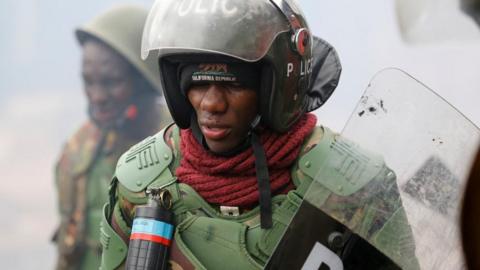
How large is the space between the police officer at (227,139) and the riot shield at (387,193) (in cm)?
35

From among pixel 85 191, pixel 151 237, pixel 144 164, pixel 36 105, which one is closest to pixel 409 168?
pixel 151 237

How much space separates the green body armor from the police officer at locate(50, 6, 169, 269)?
4.63 metres

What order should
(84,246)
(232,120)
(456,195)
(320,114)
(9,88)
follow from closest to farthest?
(456,195) → (232,120) → (320,114) → (84,246) → (9,88)

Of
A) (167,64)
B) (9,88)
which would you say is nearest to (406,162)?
(167,64)

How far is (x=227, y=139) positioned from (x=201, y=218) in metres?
0.20

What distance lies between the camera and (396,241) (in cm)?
247

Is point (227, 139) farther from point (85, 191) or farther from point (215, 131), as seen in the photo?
point (85, 191)

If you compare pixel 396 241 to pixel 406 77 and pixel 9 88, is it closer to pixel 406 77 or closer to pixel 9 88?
pixel 406 77

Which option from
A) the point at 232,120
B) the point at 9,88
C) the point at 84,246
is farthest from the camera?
the point at 9,88

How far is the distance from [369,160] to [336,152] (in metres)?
0.07

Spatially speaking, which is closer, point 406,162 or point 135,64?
point 406,162

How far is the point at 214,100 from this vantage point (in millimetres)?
2902

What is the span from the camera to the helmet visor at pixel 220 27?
2.86 meters

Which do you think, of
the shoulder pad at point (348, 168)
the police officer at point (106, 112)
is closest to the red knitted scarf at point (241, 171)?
the shoulder pad at point (348, 168)
